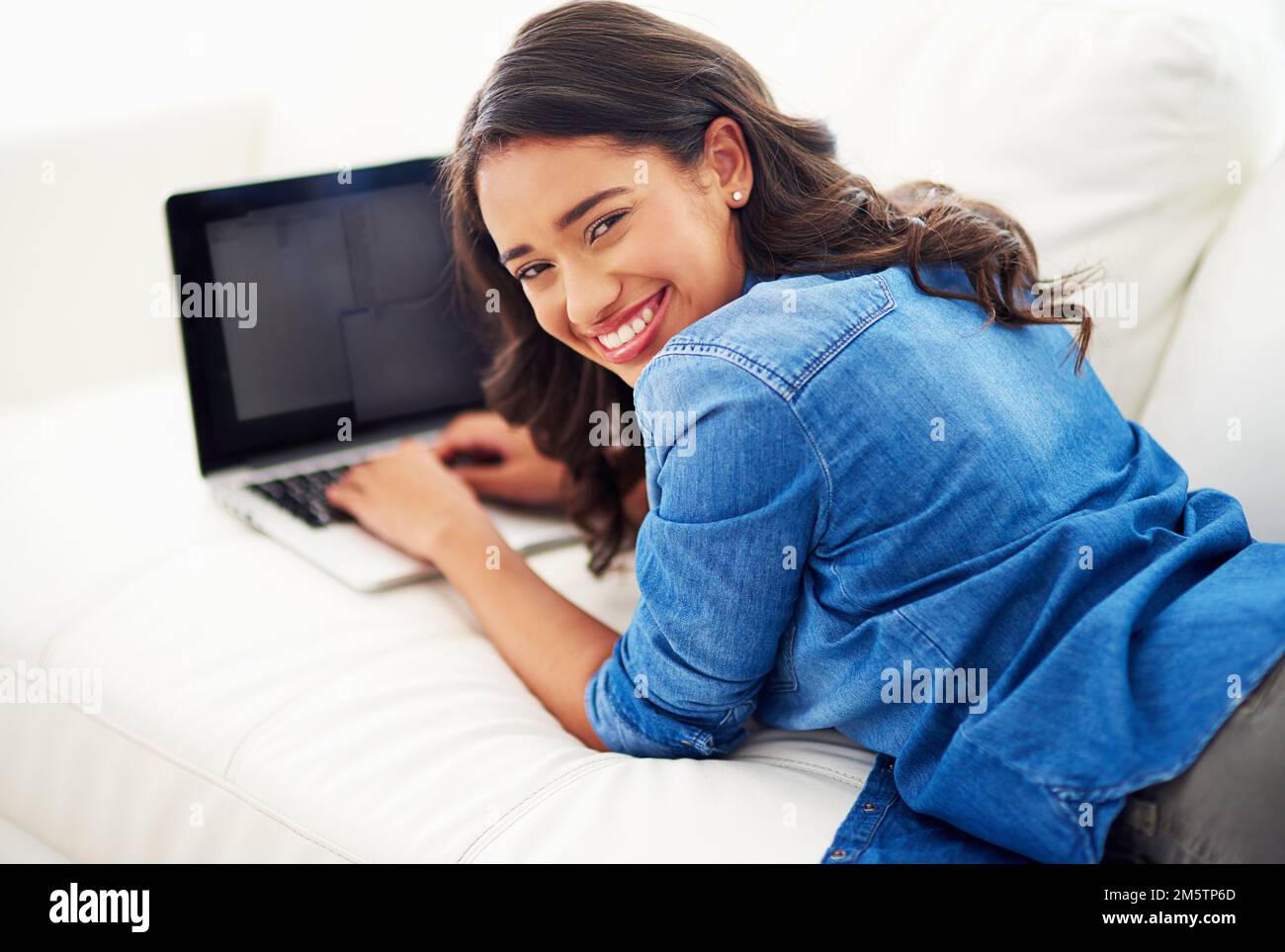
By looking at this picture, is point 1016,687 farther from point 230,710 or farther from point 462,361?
point 462,361

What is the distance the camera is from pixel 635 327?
3.21 ft

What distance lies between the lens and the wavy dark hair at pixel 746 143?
3.01 ft

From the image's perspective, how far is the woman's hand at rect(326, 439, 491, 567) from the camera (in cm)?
122

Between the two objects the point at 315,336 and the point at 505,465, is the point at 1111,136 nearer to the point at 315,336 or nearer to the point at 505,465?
the point at 505,465

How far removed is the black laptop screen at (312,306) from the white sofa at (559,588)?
0.12m

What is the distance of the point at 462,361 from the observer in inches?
58.7

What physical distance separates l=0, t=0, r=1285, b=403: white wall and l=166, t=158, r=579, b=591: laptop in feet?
1.10

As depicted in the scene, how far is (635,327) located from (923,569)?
30cm

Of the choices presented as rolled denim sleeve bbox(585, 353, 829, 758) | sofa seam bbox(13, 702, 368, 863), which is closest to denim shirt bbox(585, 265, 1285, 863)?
rolled denim sleeve bbox(585, 353, 829, 758)

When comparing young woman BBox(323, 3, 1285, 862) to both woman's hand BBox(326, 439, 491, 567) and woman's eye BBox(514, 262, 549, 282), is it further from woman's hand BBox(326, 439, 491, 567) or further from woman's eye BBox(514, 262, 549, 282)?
woman's hand BBox(326, 439, 491, 567)

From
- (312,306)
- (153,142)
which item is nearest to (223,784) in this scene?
(312,306)

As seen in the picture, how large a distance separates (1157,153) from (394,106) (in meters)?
1.03

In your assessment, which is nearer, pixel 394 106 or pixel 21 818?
pixel 21 818

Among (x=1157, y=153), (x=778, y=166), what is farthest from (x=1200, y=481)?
(x=778, y=166)
